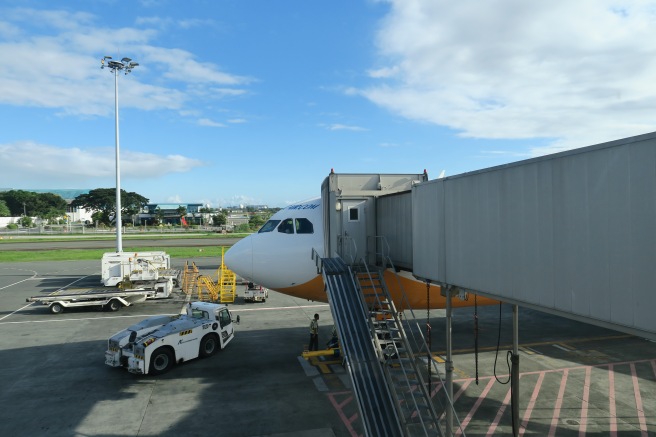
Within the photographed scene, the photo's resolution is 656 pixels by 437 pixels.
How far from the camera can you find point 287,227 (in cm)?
1944

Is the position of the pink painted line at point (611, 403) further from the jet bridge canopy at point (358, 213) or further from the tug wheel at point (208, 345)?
the tug wheel at point (208, 345)

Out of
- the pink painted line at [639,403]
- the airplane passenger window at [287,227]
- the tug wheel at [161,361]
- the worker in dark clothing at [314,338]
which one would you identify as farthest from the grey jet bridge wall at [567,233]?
the tug wheel at [161,361]

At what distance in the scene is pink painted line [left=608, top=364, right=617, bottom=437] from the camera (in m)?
13.9

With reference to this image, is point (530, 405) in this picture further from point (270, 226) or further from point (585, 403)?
point (270, 226)

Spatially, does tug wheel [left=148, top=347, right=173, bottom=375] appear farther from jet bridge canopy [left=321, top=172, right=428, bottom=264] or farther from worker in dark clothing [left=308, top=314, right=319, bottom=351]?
jet bridge canopy [left=321, top=172, right=428, bottom=264]

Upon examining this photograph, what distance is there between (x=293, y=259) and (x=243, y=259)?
2426 mm

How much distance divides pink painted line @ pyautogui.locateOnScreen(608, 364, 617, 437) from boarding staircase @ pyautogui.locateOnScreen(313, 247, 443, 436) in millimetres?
5786

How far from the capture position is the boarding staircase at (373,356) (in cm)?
1116

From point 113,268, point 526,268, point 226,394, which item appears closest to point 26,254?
point 113,268

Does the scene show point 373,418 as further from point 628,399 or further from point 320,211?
point 628,399

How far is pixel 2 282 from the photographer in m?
45.8

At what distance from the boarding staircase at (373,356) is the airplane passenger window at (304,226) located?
3820 mm

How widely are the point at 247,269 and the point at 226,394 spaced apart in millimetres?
5328

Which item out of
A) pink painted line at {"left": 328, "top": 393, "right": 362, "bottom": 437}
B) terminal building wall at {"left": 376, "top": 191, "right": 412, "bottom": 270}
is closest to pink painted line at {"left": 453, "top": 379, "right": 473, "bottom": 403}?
pink painted line at {"left": 328, "top": 393, "right": 362, "bottom": 437}
